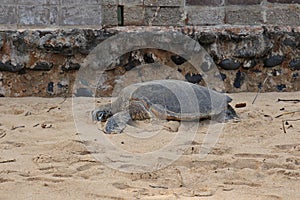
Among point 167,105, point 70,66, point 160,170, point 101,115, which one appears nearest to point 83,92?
point 70,66

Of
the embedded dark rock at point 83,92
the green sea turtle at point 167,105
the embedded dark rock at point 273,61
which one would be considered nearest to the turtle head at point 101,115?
the green sea turtle at point 167,105

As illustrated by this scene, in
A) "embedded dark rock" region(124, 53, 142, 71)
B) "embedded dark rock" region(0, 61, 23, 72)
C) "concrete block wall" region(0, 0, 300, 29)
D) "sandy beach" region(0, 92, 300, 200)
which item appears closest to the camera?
"sandy beach" region(0, 92, 300, 200)

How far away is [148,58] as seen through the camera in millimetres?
3980

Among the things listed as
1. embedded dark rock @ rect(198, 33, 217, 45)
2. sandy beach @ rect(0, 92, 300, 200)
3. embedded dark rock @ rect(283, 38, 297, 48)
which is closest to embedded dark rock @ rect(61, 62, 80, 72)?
sandy beach @ rect(0, 92, 300, 200)

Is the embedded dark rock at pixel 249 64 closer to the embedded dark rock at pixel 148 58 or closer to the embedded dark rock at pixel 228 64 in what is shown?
the embedded dark rock at pixel 228 64

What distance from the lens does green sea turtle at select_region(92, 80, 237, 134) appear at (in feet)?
10.4

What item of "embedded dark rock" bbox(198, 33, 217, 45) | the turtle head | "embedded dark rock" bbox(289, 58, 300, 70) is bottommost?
the turtle head

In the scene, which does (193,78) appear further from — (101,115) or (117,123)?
(117,123)

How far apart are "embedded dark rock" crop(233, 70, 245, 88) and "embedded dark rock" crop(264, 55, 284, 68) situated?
22 cm

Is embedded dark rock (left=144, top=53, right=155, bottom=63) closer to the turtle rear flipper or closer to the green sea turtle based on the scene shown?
the green sea turtle

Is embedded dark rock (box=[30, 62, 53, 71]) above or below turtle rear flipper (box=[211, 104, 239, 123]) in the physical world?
above

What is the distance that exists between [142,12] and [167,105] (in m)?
1.91

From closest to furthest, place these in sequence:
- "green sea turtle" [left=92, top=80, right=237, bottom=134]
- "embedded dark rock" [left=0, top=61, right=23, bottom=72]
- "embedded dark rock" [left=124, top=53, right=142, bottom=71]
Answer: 1. "green sea turtle" [left=92, top=80, right=237, bottom=134]
2. "embedded dark rock" [left=0, top=61, right=23, bottom=72]
3. "embedded dark rock" [left=124, top=53, right=142, bottom=71]

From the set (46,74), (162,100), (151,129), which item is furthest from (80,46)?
(151,129)
